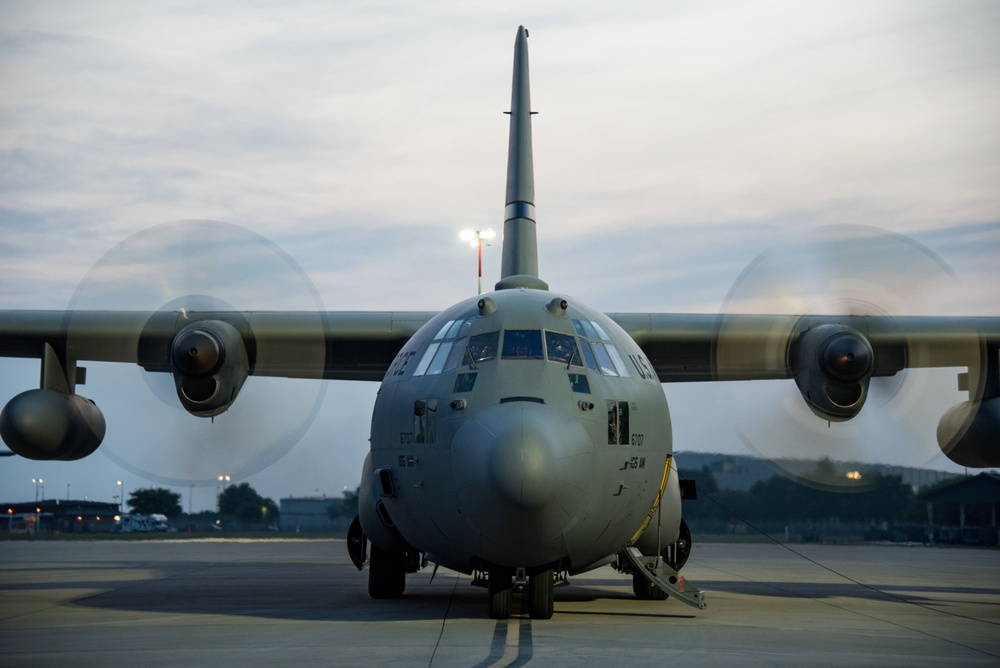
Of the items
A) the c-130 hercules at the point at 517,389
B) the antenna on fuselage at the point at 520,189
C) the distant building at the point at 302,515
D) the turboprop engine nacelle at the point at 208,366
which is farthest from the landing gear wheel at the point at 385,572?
the distant building at the point at 302,515

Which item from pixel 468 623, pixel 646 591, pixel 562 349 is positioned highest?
pixel 562 349

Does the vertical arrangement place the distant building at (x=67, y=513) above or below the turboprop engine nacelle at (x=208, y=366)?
below

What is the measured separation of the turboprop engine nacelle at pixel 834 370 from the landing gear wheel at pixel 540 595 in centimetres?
627

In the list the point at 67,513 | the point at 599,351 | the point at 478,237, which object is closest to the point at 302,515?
the point at 67,513

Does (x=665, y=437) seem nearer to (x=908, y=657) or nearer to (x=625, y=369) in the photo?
(x=625, y=369)

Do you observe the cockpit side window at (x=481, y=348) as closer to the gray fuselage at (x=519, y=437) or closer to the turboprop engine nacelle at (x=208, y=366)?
the gray fuselage at (x=519, y=437)

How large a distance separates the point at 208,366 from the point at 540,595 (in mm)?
6610

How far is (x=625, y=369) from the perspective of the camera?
12.1 meters

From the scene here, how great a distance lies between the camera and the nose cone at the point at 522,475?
9930 mm

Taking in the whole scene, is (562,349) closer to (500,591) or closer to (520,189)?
(500,591)

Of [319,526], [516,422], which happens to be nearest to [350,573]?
[516,422]

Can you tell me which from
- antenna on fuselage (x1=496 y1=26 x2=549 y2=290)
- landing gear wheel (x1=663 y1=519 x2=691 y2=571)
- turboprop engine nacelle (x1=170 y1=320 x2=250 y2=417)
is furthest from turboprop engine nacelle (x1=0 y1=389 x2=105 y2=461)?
landing gear wheel (x1=663 y1=519 x2=691 y2=571)

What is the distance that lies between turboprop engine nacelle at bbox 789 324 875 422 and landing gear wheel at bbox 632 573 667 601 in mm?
3766

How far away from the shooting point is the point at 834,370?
15609 millimetres
